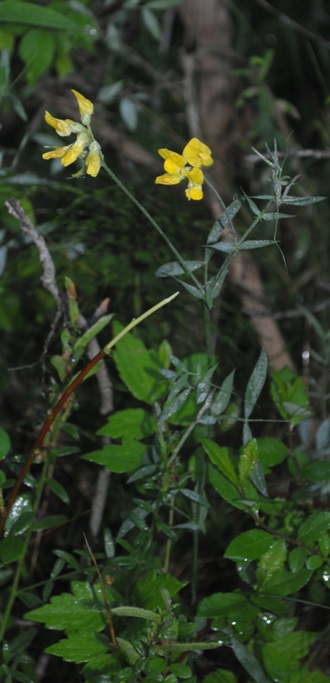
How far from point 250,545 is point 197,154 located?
39 centimetres

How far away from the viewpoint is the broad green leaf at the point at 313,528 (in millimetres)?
734

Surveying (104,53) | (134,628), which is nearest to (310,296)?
(104,53)

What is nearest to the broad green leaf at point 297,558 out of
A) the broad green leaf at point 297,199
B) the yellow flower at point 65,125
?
the broad green leaf at point 297,199

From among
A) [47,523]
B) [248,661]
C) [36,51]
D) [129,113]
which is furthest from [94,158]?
[129,113]

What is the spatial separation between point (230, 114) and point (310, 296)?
0.56 metres

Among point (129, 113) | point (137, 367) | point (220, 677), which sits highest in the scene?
point (129, 113)

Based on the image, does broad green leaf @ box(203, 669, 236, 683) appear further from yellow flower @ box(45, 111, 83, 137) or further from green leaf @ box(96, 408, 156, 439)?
yellow flower @ box(45, 111, 83, 137)

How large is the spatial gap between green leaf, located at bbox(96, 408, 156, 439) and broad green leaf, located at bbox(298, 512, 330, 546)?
22 centimetres

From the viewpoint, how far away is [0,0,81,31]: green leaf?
3.55 feet

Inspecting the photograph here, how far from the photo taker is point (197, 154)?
70 centimetres

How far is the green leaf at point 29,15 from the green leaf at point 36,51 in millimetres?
172

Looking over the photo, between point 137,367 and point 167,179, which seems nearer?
point 167,179

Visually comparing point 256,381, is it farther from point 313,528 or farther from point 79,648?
point 79,648

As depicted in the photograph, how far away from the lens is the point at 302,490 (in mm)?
894
